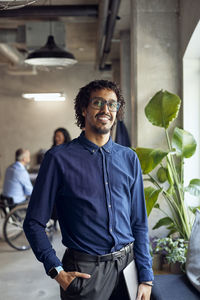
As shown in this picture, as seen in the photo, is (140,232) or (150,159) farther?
(150,159)

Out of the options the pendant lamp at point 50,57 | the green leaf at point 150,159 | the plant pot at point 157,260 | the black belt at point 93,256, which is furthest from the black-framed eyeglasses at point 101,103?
the pendant lamp at point 50,57

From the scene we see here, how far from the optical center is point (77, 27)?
7.32 meters

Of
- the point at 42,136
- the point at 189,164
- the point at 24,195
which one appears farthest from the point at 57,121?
the point at 189,164

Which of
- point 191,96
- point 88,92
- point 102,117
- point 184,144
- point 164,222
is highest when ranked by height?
point 191,96

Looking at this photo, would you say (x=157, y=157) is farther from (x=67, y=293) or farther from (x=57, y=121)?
(x=57, y=121)

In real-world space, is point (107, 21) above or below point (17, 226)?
above

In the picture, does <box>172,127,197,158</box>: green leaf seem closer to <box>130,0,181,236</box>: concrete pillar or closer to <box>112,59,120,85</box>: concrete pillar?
<box>130,0,181,236</box>: concrete pillar

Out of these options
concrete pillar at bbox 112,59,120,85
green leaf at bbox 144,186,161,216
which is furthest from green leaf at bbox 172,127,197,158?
concrete pillar at bbox 112,59,120,85

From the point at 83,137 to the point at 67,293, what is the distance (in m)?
0.65

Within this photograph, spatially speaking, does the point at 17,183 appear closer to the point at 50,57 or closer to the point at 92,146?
the point at 50,57

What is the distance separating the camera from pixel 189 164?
3590 millimetres

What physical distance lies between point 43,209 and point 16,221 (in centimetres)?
383

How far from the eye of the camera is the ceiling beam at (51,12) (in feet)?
16.9

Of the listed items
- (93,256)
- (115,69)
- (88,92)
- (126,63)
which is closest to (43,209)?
(93,256)
